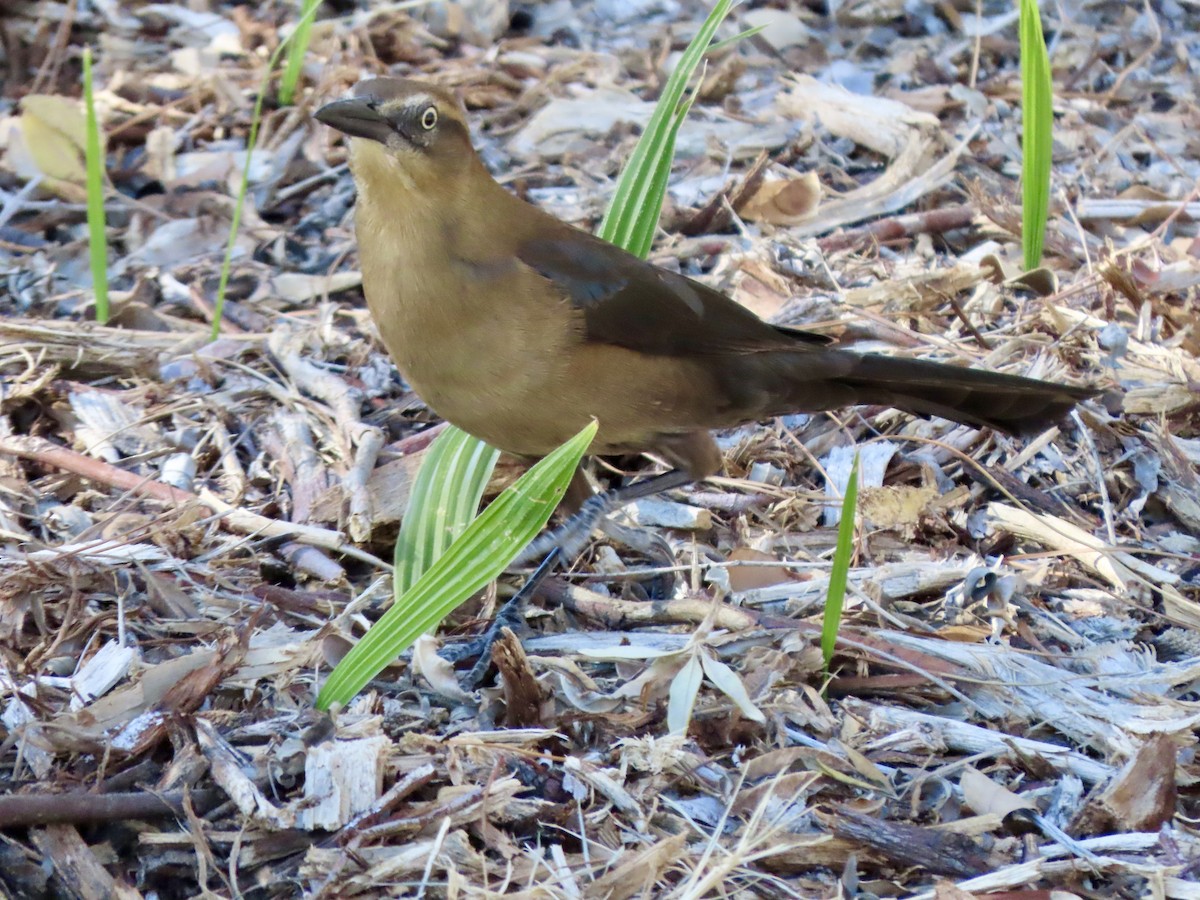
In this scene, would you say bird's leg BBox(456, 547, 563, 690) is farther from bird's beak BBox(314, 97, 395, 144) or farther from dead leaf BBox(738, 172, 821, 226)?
dead leaf BBox(738, 172, 821, 226)

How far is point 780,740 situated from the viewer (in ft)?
9.60

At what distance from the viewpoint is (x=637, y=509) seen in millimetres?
4074

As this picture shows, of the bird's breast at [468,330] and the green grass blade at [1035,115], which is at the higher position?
the green grass blade at [1035,115]

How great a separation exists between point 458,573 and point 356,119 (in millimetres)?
1306

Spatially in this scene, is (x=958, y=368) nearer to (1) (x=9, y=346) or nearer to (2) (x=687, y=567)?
(2) (x=687, y=567)

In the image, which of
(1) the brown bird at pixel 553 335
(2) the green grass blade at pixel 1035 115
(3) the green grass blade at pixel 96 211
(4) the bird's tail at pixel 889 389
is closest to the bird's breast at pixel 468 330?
(1) the brown bird at pixel 553 335

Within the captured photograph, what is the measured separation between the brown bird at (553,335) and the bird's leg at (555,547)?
0.10 m

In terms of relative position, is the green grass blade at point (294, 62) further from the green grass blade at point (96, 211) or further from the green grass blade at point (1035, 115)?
the green grass blade at point (1035, 115)

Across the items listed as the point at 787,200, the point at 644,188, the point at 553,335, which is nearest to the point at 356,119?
the point at 553,335

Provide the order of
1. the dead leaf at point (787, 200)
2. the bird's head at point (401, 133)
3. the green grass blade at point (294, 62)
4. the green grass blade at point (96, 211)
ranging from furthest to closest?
the green grass blade at point (294, 62) → the dead leaf at point (787, 200) → the green grass blade at point (96, 211) → the bird's head at point (401, 133)

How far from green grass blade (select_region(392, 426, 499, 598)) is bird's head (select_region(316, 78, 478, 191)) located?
2.49 ft

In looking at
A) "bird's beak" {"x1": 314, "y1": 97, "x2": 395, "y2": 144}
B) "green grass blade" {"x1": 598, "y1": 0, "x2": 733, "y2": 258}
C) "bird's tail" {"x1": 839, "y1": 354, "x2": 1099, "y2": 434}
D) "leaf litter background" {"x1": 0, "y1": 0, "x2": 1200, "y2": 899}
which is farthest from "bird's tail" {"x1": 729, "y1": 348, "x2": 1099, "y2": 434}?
"bird's beak" {"x1": 314, "y1": 97, "x2": 395, "y2": 144}

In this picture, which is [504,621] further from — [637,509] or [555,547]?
[637,509]

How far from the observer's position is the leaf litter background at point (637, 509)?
2.64m
